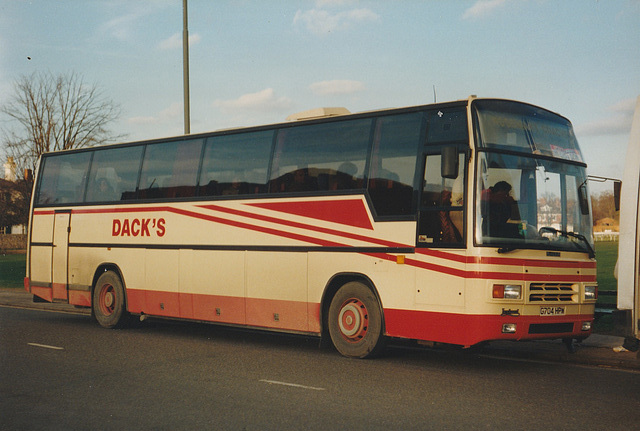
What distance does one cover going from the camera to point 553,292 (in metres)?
10.2

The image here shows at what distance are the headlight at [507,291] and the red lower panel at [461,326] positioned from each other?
265mm

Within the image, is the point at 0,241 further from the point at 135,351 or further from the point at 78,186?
the point at 135,351

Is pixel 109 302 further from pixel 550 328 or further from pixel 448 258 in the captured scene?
pixel 550 328

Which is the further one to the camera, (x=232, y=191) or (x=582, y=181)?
(x=232, y=191)

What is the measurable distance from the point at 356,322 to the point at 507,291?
2.51 metres

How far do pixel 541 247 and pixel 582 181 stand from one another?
1.59 m

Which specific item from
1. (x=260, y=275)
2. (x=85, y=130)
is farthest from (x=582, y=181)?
(x=85, y=130)

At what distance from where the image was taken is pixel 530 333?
9.91 meters

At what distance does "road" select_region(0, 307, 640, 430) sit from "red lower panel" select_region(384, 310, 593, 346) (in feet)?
1.52

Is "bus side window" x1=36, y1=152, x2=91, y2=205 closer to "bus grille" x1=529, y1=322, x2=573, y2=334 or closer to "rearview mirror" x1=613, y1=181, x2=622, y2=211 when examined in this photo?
"bus grille" x1=529, y1=322, x2=573, y2=334

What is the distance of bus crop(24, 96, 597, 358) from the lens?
10.0m

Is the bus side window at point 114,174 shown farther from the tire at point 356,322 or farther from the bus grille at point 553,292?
the bus grille at point 553,292

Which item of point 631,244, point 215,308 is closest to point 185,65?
point 215,308

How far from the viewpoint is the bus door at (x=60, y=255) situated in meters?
16.9
